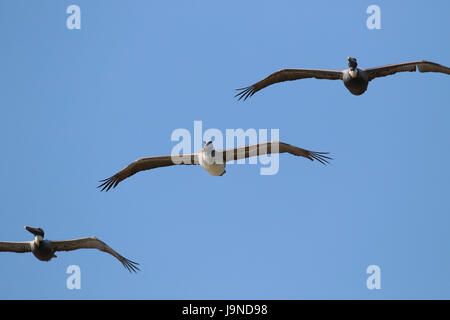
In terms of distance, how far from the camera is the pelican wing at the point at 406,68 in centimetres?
2883

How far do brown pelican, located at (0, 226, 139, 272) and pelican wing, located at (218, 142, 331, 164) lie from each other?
4.49m

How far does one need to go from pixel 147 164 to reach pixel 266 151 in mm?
3832

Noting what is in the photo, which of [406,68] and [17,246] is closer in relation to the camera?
[17,246]

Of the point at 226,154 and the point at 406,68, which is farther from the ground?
the point at 406,68

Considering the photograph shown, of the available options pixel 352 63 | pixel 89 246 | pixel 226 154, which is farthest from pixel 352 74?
pixel 89 246

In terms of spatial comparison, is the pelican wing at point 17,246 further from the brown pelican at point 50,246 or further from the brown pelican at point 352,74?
the brown pelican at point 352,74

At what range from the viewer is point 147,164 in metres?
28.4

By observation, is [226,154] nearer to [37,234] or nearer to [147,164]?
[147,164]

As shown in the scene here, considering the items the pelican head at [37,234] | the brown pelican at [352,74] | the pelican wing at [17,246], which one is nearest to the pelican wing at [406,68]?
the brown pelican at [352,74]

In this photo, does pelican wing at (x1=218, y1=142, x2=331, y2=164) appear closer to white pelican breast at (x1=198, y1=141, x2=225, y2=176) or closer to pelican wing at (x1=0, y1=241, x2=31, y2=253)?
white pelican breast at (x1=198, y1=141, x2=225, y2=176)

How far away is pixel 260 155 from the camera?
1057 inches
